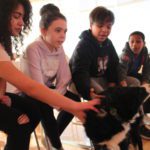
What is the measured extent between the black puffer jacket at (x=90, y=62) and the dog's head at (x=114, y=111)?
0.45 meters

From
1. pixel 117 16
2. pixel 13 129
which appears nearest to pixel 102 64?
pixel 13 129

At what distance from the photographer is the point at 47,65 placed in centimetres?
149

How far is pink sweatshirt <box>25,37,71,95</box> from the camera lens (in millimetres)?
1416

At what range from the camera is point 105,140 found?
105 centimetres

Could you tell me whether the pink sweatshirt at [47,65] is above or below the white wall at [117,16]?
below

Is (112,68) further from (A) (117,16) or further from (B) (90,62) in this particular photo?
(A) (117,16)

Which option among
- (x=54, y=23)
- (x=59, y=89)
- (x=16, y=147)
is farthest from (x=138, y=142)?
(x=54, y=23)

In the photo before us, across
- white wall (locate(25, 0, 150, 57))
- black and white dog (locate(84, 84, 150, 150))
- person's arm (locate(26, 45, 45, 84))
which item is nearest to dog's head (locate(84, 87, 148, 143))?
black and white dog (locate(84, 84, 150, 150))

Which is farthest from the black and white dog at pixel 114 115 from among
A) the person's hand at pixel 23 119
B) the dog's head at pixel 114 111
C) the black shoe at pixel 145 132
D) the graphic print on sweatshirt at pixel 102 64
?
the black shoe at pixel 145 132

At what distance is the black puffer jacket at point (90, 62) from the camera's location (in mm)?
1511

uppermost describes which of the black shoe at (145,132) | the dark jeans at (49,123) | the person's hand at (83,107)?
the person's hand at (83,107)

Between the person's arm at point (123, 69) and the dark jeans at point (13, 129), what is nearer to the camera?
the dark jeans at point (13, 129)

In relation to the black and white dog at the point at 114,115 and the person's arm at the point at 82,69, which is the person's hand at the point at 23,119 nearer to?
the black and white dog at the point at 114,115

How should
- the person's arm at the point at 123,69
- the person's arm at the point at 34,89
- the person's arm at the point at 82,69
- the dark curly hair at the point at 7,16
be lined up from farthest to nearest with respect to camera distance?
the person's arm at the point at 123,69
the person's arm at the point at 82,69
the dark curly hair at the point at 7,16
the person's arm at the point at 34,89
